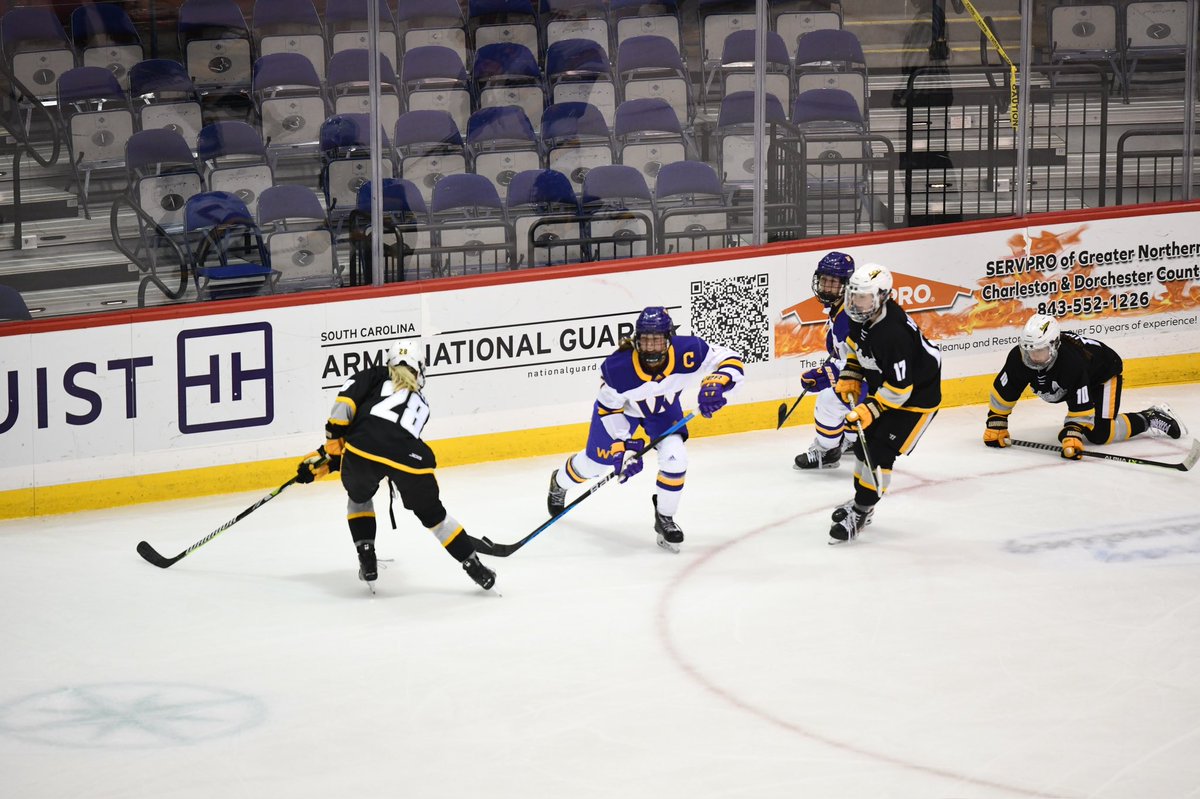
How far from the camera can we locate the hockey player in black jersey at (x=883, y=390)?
6.67 metres

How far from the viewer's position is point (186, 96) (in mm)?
7652

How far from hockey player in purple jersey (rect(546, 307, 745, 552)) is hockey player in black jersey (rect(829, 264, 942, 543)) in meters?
0.59

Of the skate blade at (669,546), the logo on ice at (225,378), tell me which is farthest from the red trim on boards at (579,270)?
the skate blade at (669,546)

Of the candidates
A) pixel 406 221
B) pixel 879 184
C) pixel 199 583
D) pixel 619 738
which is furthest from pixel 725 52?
pixel 619 738

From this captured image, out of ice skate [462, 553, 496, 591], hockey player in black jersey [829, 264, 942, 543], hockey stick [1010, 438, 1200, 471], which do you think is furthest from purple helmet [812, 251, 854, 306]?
ice skate [462, 553, 496, 591]

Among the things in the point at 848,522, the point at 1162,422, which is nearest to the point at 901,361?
the point at 848,522

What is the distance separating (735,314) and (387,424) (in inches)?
126

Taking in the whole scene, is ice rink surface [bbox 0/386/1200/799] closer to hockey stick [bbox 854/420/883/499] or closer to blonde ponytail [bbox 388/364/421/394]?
hockey stick [bbox 854/420/883/499]

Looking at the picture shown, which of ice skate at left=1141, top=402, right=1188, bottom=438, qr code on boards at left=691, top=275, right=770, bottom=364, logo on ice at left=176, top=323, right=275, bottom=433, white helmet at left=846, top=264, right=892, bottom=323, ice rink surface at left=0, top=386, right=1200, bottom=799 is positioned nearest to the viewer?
ice rink surface at left=0, top=386, right=1200, bottom=799

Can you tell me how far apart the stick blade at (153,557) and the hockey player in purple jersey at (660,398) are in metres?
1.90

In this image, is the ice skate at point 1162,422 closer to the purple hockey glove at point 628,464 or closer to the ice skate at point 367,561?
the purple hockey glove at point 628,464

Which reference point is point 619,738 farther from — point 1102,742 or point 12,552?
point 12,552

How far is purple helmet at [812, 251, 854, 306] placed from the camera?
7.51m

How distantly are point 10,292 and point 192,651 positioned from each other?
7.88 ft
